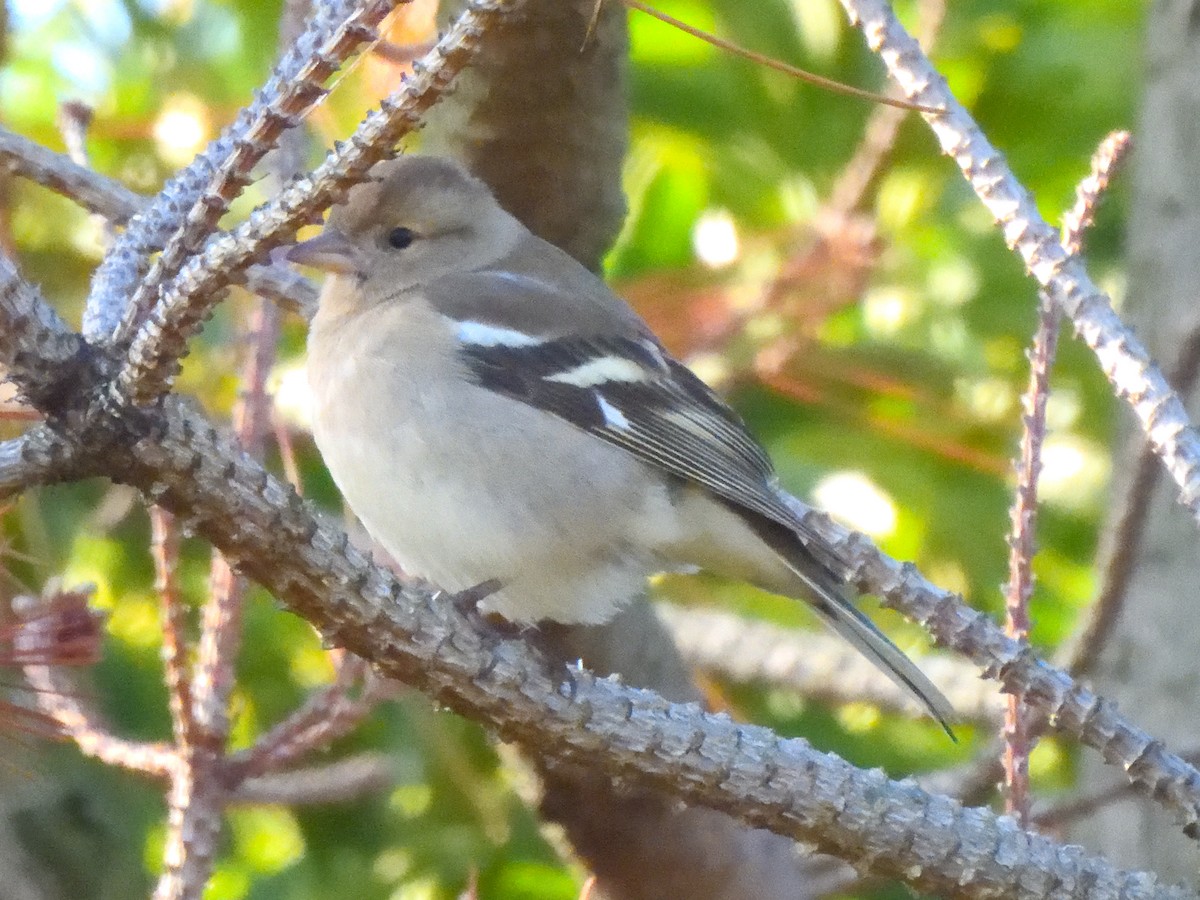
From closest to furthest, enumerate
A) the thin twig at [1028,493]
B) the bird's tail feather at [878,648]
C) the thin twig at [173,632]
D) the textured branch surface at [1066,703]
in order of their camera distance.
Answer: the textured branch surface at [1066,703] → the thin twig at [1028,493] → the thin twig at [173,632] → the bird's tail feather at [878,648]

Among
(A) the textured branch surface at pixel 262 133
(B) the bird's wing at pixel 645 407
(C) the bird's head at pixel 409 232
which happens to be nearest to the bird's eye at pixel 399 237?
(C) the bird's head at pixel 409 232

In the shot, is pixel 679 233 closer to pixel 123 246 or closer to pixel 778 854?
pixel 778 854

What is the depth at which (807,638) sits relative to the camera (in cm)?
415

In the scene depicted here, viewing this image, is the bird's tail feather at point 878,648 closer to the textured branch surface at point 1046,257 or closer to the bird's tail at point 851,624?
the bird's tail at point 851,624

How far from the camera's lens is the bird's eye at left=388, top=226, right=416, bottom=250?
3.46 meters

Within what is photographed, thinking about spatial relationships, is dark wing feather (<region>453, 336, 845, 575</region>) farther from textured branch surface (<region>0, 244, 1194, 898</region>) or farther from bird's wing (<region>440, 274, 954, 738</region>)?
textured branch surface (<region>0, 244, 1194, 898</region>)

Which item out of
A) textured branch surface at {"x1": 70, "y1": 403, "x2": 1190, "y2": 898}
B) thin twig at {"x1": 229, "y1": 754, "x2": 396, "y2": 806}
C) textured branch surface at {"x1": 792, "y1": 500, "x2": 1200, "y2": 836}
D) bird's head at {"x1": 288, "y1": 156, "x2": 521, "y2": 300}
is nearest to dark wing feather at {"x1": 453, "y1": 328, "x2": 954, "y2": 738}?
bird's head at {"x1": 288, "y1": 156, "x2": 521, "y2": 300}

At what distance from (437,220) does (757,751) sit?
5.46 feet

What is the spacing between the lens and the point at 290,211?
1.55 meters

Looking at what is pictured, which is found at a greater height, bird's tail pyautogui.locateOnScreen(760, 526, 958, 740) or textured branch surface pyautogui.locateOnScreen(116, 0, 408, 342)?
bird's tail pyautogui.locateOnScreen(760, 526, 958, 740)

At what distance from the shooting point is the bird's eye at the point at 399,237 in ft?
11.4

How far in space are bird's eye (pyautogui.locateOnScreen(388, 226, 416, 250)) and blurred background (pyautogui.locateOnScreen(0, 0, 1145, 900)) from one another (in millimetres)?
448

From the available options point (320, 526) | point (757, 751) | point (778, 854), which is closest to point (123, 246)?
point (320, 526)

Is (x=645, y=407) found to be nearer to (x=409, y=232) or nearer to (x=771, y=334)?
(x=409, y=232)
